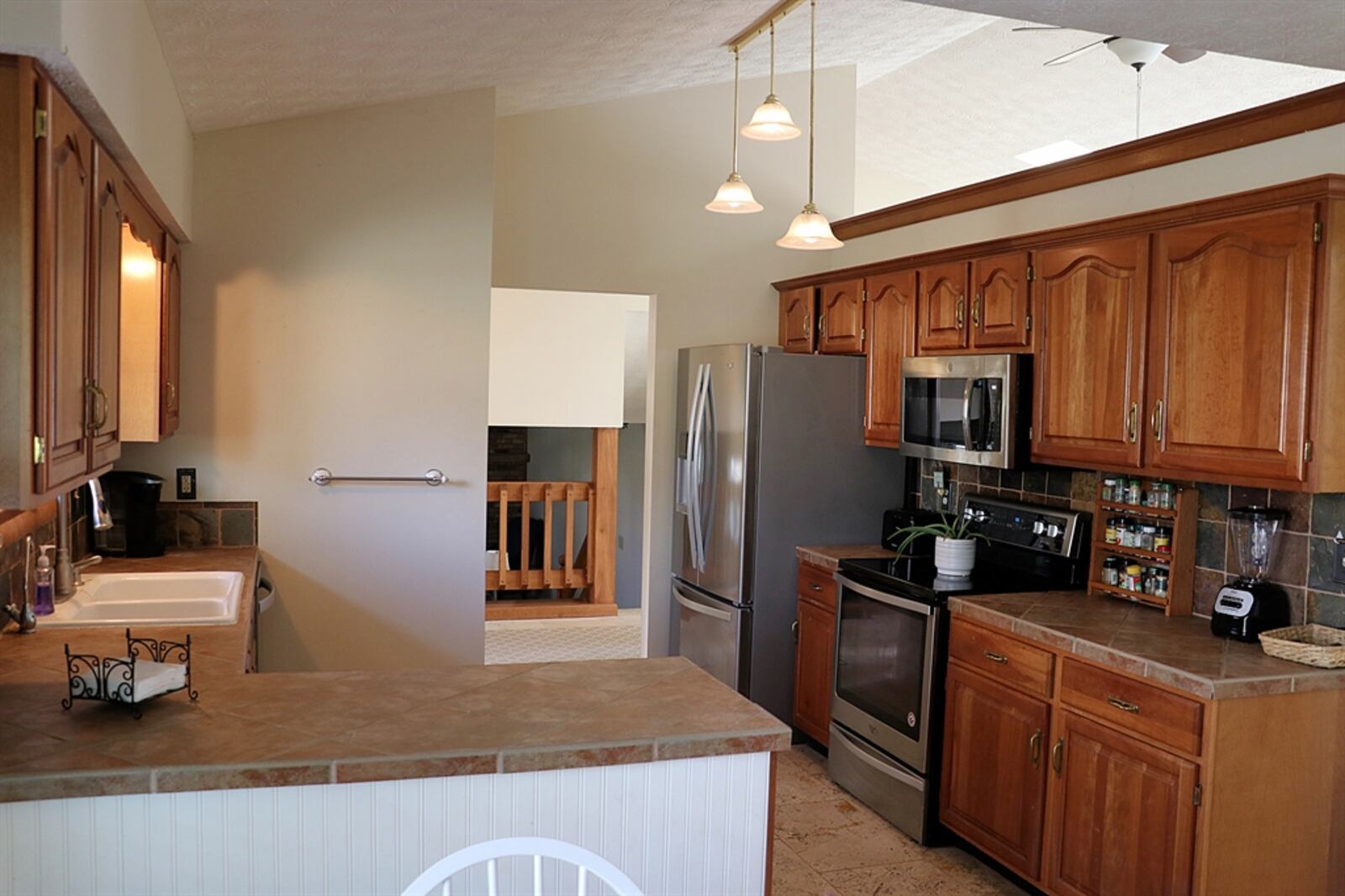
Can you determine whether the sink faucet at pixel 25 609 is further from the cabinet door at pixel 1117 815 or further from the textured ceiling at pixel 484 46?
the cabinet door at pixel 1117 815

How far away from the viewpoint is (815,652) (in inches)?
175

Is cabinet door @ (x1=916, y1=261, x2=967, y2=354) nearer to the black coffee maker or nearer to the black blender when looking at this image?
the black blender

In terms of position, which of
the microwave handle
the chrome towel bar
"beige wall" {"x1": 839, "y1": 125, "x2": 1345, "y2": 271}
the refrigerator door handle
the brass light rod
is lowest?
the refrigerator door handle

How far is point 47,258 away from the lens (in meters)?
1.73

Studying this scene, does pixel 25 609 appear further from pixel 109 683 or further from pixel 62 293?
pixel 62 293

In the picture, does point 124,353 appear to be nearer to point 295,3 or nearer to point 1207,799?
point 295,3

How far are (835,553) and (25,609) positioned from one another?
2857mm

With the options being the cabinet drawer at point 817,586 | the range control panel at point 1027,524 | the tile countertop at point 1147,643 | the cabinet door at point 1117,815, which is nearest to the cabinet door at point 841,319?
the range control panel at point 1027,524

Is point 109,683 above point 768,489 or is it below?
below

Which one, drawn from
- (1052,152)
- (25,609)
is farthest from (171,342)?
(1052,152)

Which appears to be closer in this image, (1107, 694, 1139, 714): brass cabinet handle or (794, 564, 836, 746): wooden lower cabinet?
(1107, 694, 1139, 714): brass cabinet handle

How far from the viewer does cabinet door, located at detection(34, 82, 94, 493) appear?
1.72 m

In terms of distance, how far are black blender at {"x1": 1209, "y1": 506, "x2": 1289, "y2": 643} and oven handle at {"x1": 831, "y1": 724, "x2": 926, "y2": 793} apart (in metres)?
1.13

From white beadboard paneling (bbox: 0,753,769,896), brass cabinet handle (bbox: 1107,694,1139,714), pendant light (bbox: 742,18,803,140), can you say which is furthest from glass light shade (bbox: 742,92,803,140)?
white beadboard paneling (bbox: 0,753,769,896)
